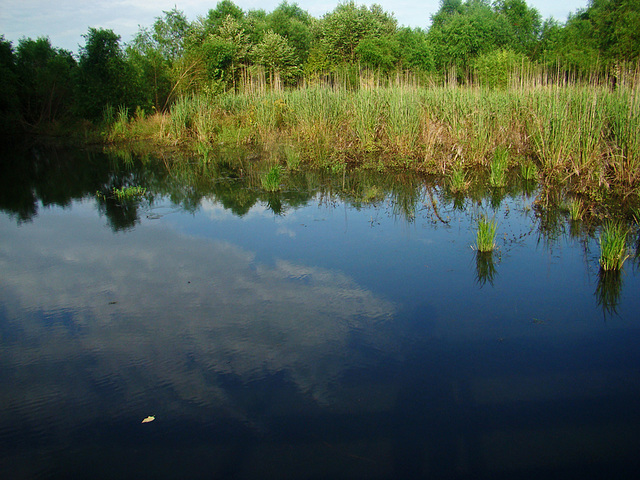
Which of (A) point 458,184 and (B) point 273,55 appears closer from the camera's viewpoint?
(A) point 458,184

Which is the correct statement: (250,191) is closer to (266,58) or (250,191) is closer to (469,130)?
(469,130)

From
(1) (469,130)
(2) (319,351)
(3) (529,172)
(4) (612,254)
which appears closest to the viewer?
(2) (319,351)

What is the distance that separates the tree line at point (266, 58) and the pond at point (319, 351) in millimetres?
5627

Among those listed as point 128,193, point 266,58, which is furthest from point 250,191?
point 266,58

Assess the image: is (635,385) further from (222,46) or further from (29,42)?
(29,42)

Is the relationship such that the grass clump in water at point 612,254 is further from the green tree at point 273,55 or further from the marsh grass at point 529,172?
the green tree at point 273,55

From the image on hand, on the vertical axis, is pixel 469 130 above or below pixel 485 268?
above

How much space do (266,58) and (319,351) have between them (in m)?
24.4

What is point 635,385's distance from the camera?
286 cm

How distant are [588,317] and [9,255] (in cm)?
581

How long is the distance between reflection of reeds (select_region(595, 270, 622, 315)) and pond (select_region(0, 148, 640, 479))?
22 millimetres

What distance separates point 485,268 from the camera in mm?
4648

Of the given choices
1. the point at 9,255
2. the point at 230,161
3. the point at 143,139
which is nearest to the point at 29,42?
the point at 143,139

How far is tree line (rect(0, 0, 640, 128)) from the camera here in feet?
59.2
